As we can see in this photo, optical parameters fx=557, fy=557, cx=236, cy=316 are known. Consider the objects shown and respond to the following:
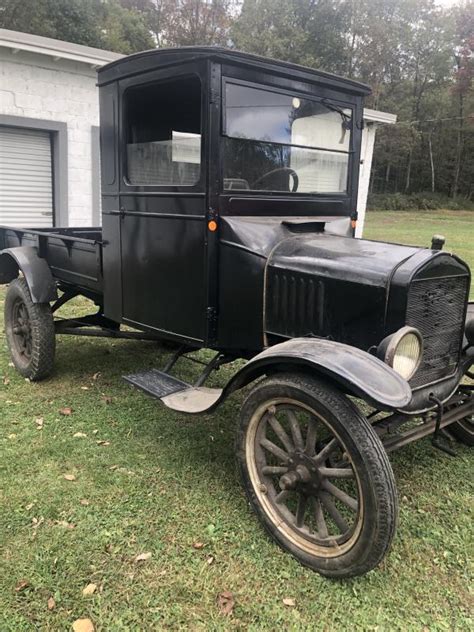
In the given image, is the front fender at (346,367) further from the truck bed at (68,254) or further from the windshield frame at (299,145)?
the truck bed at (68,254)

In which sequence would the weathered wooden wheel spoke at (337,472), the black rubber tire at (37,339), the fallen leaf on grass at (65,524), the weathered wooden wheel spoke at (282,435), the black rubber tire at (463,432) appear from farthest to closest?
the black rubber tire at (37,339)
the black rubber tire at (463,432)
the fallen leaf on grass at (65,524)
the weathered wooden wheel spoke at (282,435)
the weathered wooden wheel spoke at (337,472)

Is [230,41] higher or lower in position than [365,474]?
higher

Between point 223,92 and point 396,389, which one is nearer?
point 396,389

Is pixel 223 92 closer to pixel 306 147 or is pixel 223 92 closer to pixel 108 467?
pixel 306 147

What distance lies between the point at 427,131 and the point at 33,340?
41131mm

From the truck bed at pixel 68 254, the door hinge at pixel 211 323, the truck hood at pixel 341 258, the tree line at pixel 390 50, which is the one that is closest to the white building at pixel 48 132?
the truck bed at pixel 68 254

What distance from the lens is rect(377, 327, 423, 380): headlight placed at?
7.91 feet

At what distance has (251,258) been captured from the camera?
10.1 ft

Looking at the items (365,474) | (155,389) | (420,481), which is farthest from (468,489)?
(155,389)

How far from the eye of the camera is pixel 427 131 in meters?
40.2

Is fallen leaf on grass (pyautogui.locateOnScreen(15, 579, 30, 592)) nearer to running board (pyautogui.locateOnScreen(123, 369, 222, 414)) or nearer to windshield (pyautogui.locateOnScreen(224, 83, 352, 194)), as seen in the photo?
running board (pyautogui.locateOnScreen(123, 369, 222, 414))

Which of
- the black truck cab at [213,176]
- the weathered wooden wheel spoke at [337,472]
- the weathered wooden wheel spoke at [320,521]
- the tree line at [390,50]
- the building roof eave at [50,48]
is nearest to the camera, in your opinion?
the weathered wooden wheel spoke at [337,472]

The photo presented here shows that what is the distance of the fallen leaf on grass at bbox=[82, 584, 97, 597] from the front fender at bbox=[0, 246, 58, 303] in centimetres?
258

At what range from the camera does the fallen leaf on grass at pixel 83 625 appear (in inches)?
84.4
